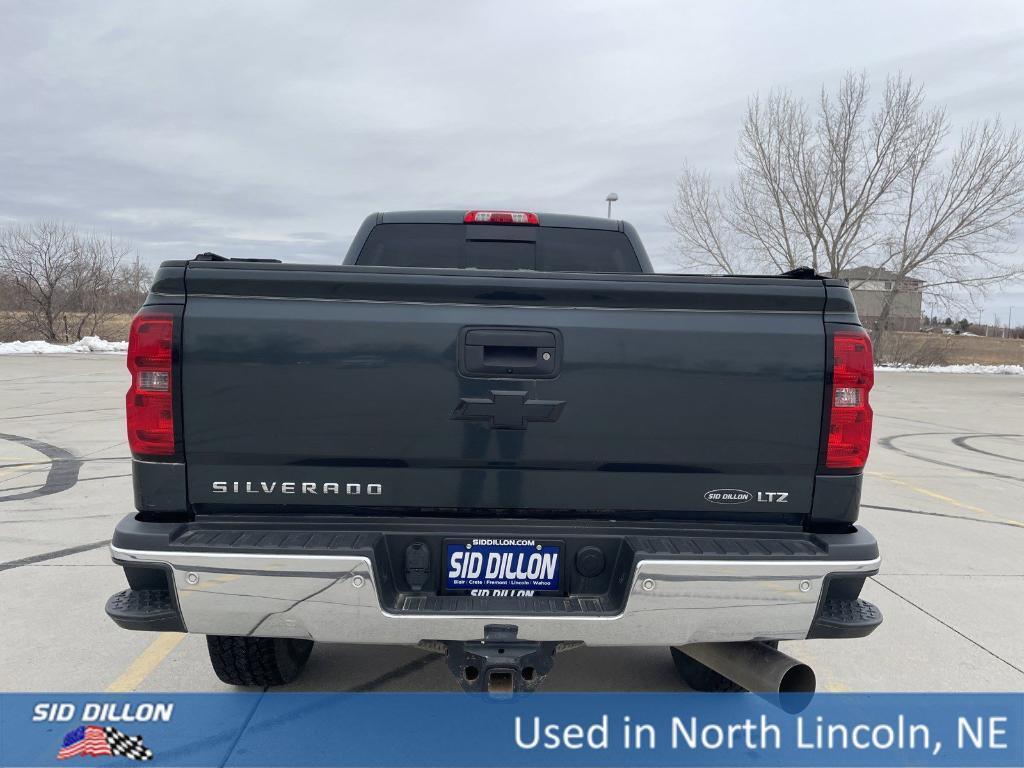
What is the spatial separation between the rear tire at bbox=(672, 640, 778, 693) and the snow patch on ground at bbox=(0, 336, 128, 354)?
29.9 metres

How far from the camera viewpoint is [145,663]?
3.36 m

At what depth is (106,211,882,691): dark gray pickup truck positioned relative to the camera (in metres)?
2.22

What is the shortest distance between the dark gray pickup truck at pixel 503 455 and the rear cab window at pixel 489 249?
6.33 feet

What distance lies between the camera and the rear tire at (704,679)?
10.4 feet

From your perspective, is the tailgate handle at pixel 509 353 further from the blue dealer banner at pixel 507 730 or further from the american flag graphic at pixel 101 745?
the american flag graphic at pixel 101 745

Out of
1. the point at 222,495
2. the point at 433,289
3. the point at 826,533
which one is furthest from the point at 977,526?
the point at 222,495

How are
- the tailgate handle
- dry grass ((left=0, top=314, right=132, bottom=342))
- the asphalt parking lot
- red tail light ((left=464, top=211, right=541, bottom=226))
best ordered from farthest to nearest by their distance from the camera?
dry grass ((left=0, top=314, right=132, bottom=342)), red tail light ((left=464, top=211, right=541, bottom=226)), the asphalt parking lot, the tailgate handle

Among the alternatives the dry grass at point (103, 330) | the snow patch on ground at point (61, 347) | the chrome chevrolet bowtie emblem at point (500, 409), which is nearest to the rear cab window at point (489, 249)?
A: the chrome chevrolet bowtie emblem at point (500, 409)

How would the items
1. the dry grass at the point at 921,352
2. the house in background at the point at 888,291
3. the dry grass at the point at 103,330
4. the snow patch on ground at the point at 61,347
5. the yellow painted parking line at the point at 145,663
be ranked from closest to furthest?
the yellow painted parking line at the point at 145,663 → the snow patch on ground at the point at 61,347 → the house in background at the point at 888,291 → the dry grass at the point at 103,330 → the dry grass at the point at 921,352

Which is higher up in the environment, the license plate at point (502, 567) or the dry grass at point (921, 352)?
the license plate at point (502, 567)

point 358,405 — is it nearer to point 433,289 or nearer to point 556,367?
point 433,289

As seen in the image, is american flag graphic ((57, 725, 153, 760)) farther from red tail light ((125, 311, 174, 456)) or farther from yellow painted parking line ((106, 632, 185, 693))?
red tail light ((125, 311, 174, 456))

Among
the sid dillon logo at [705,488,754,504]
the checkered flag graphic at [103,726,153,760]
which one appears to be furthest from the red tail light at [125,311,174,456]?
the sid dillon logo at [705,488,754,504]

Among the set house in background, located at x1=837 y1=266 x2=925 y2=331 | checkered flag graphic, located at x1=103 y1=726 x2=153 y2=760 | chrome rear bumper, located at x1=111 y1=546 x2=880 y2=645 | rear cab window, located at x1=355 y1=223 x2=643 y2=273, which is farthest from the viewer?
house in background, located at x1=837 y1=266 x2=925 y2=331
